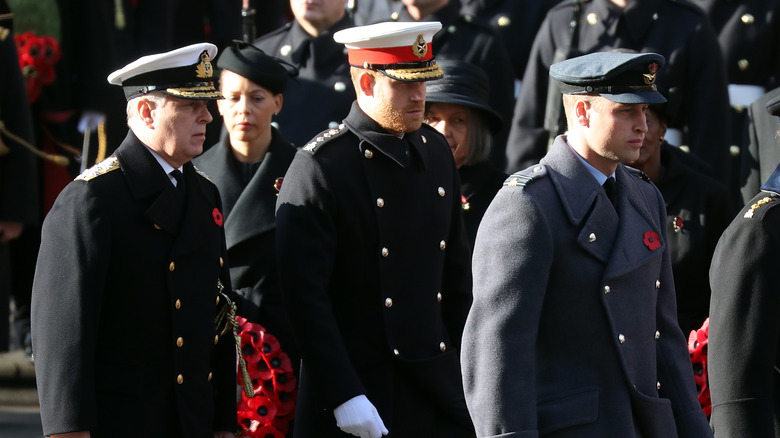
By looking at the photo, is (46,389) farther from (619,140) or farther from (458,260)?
(619,140)

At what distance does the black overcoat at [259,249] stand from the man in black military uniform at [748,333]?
176 centimetres

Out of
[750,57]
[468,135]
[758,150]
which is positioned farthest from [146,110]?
[750,57]

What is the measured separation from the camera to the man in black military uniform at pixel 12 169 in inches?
312

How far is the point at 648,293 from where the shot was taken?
4.59m

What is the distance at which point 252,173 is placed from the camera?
6609mm

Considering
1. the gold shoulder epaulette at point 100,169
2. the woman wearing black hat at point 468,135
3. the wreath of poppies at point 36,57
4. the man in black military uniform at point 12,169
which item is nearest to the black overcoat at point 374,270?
the gold shoulder epaulette at point 100,169

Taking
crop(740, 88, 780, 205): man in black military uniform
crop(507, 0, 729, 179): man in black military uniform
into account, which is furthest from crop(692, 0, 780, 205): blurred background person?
crop(740, 88, 780, 205): man in black military uniform

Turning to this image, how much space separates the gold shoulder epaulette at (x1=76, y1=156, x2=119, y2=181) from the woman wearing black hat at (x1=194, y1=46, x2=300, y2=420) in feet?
3.98

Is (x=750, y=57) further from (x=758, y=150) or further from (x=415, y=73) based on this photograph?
(x=415, y=73)

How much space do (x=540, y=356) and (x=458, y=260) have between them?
1137mm

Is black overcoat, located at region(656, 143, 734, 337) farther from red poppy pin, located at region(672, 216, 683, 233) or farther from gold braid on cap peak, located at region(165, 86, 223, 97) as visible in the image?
gold braid on cap peak, located at region(165, 86, 223, 97)

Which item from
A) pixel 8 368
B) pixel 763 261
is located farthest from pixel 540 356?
pixel 8 368

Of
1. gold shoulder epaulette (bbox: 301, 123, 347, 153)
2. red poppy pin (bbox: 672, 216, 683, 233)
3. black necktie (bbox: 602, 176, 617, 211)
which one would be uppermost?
black necktie (bbox: 602, 176, 617, 211)

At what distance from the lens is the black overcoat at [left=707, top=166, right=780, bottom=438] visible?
5.07 meters
